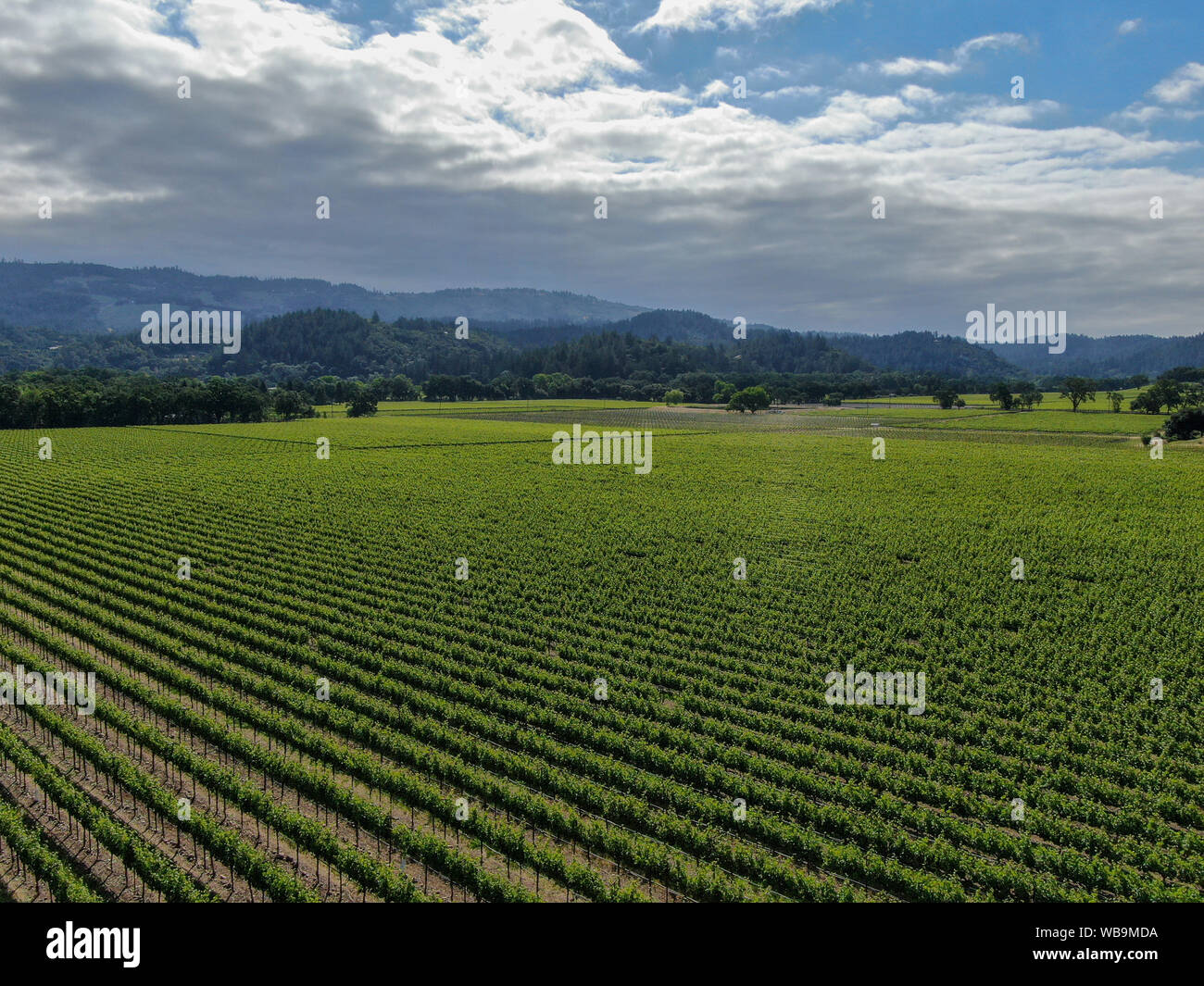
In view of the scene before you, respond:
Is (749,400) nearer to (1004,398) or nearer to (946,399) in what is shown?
(946,399)

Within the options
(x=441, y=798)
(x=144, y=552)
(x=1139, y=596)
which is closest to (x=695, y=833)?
(x=441, y=798)

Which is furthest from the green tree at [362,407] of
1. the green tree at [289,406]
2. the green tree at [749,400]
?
the green tree at [749,400]

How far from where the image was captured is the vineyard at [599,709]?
509 inches

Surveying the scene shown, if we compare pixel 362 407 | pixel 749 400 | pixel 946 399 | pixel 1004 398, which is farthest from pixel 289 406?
pixel 1004 398

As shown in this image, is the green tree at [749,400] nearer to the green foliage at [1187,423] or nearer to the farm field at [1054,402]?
the farm field at [1054,402]

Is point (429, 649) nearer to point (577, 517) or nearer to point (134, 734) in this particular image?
point (134, 734)

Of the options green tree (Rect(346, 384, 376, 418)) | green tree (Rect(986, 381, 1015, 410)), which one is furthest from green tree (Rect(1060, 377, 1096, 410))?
green tree (Rect(346, 384, 376, 418))

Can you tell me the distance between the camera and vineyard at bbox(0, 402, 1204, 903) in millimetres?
12930

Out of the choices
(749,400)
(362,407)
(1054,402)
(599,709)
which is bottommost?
(599,709)

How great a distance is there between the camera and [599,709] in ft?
61.1

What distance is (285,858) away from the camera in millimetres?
13312

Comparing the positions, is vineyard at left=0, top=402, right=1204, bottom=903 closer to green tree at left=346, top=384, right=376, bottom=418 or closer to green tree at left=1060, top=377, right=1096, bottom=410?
green tree at left=346, top=384, right=376, bottom=418

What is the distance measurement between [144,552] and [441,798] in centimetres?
2820

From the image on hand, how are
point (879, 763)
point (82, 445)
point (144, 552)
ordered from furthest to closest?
point (82, 445) < point (144, 552) < point (879, 763)
